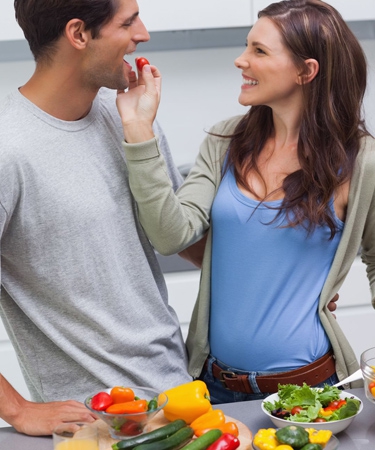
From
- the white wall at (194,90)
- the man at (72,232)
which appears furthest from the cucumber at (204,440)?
the white wall at (194,90)

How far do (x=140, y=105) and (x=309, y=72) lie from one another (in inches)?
15.6

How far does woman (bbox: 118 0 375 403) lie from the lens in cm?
168

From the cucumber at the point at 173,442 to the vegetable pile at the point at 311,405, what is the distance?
0.52ft

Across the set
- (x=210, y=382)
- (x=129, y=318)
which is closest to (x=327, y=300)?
(x=210, y=382)

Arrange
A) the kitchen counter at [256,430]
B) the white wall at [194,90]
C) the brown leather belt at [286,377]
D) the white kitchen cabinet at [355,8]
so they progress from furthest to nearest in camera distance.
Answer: the white wall at [194,90], the white kitchen cabinet at [355,8], the brown leather belt at [286,377], the kitchen counter at [256,430]

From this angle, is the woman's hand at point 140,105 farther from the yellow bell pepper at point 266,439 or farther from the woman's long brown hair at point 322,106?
the yellow bell pepper at point 266,439

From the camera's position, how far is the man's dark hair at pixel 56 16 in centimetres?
155

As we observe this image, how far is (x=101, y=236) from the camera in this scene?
1569 millimetres

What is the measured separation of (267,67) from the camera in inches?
68.7

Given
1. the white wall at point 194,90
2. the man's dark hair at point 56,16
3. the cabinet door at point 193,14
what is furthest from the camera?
the white wall at point 194,90

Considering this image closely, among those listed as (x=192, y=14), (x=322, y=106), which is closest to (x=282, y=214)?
(x=322, y=106)

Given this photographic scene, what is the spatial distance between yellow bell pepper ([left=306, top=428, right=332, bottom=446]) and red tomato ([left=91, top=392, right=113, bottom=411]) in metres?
0.35

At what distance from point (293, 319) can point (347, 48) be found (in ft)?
1.97

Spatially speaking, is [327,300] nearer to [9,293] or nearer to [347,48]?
[347,48]
